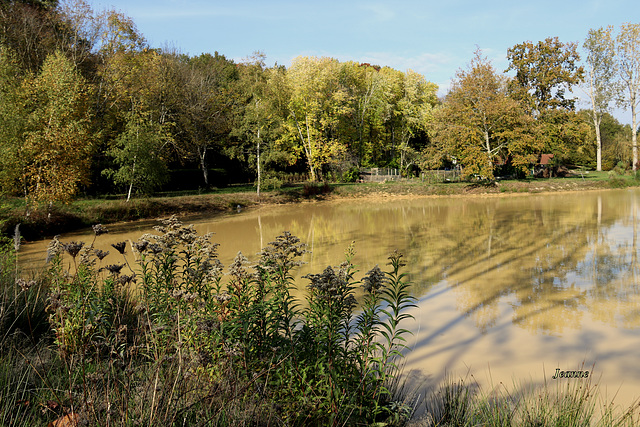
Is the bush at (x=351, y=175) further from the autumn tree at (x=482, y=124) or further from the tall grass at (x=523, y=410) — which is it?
the tall grass at (x=523, y=410)

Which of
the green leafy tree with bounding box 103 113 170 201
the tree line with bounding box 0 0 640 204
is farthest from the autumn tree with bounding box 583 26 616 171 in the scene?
the green leafy tree with bounding box 103 113 170 201

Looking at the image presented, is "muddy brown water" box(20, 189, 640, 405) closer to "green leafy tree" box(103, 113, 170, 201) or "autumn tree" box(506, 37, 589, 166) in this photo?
"green leafy tree" box(103, 113, 170, 201)

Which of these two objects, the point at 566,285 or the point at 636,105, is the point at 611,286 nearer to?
the point at 566,285

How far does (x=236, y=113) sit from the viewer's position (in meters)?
31.5

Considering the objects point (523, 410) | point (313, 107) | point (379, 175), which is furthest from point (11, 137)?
point (379, 175)

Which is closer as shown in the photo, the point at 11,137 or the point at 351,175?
the point at 11,137

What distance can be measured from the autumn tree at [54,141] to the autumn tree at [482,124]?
2816cm

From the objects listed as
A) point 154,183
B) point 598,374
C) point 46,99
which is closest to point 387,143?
point 154,183

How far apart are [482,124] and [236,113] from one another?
20.5 m

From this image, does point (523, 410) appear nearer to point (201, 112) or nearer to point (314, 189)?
point (314, 189)

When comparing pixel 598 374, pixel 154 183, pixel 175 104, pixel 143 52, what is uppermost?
pixel 143 52

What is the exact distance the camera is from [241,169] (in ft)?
137

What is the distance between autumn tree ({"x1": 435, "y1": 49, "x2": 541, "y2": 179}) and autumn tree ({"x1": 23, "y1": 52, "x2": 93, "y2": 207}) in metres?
28.2

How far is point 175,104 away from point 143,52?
3876mm
